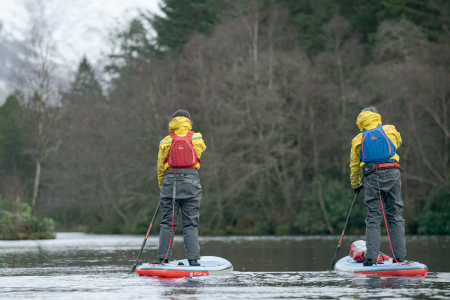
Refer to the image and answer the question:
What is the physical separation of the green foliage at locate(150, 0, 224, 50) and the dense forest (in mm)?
1642

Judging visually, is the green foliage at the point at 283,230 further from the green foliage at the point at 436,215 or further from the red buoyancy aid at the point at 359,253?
the red buoyancy aid at the point at 359,253

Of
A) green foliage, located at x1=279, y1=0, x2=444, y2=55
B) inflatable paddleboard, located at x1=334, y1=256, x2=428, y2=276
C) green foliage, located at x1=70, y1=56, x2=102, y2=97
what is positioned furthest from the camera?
green foliage, located at x1=70, y1=56, x2=102, y2=97

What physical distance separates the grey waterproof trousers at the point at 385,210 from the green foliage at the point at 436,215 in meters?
19.5

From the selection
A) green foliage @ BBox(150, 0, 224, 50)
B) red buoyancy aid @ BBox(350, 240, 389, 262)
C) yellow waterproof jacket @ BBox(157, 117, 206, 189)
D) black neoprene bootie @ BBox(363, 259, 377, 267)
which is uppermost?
green foliage @ BBox(150, 0, 224, 50)

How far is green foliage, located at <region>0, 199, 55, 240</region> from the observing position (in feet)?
83.7

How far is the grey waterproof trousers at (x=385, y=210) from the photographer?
8.83 metres

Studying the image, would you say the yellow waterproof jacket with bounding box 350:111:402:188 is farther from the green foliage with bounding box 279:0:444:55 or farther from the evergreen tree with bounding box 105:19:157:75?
the evergreen tree with bounding box 105:19:157:75

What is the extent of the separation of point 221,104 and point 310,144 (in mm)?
5495

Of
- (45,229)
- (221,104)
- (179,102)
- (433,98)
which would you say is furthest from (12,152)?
(433,98)

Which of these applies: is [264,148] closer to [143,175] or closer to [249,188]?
[249,188]

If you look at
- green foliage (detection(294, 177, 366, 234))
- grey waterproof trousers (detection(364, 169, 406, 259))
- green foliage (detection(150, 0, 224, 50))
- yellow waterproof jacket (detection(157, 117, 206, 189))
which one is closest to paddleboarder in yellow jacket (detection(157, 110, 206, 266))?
yellow waterproof jacket (detection(157, 117, 206, 189))

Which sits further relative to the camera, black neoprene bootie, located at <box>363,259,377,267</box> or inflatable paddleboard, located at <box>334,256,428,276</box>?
black neoprene bootie, located at <box>363,259,377,267</box>

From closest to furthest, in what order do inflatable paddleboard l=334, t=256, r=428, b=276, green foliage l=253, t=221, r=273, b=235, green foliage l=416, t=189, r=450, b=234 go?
inflatable paddleboard l=334, t=256, r=428, b=276, green foliage l=416, t=189, r=450, b=234, green foliage l=253, t=221, r=273, b=235

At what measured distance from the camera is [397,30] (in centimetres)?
3466
